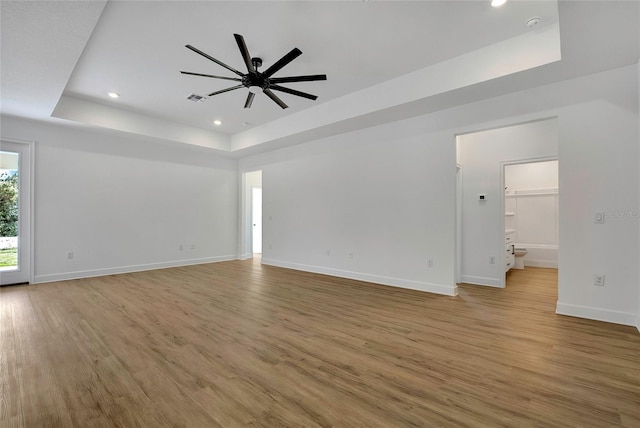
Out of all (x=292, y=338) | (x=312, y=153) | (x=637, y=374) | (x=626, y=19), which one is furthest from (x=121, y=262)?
(x=626, y=19)

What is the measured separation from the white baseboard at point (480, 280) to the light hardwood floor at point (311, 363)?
0.67 metres

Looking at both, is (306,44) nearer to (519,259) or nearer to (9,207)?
(9,207)

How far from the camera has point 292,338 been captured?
8.73 ft

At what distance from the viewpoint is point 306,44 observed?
3.21m

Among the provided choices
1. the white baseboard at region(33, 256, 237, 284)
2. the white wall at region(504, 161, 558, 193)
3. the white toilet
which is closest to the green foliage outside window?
the white baseboard at region(33, 256, 237, 284)

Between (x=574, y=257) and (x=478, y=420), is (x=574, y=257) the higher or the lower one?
the higher one

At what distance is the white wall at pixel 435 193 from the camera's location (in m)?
3.01

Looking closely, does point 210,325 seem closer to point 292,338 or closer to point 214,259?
point 292,338

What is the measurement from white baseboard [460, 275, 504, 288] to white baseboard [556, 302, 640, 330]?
1316 mm

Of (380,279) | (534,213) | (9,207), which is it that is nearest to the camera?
(9,207)

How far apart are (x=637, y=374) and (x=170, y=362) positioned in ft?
11.2

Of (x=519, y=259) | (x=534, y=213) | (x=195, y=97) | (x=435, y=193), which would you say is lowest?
(x=519, y=259)

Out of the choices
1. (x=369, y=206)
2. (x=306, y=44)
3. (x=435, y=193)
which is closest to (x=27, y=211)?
(x=306, y=44)

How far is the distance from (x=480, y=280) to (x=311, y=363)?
3.77 m
